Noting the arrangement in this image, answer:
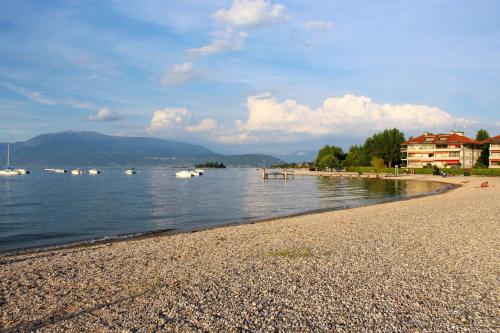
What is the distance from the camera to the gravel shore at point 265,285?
776cm

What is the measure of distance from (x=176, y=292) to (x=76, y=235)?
15122 millimetres

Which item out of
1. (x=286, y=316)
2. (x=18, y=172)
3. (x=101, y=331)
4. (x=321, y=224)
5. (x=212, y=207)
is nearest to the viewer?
(x=101, y=331)

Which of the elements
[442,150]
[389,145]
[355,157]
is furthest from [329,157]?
[442,150]

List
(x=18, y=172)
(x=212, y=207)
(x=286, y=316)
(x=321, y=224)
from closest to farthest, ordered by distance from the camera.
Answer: (x=286, y=316)
(x=321, y=224)
(x=212, y=207)
(x=18, y=172)

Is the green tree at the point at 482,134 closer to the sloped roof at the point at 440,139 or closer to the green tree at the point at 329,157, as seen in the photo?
the sloped roof at the point at 440,139

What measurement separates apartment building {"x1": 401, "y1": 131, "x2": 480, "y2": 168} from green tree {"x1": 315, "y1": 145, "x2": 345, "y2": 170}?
30227 mm

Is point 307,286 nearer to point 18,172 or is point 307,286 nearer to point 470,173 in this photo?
point 470,173

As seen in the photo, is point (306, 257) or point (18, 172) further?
point (18, 172)

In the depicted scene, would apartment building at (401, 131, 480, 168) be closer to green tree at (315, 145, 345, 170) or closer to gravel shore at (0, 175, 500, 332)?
green tree at (315, 145, 345, 170)

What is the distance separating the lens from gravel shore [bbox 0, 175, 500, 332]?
7.76 meters

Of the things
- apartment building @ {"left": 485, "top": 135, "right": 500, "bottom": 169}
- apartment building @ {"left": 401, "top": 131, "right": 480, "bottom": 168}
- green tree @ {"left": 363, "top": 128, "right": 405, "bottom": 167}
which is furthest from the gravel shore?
green tree @ {"left": 363, "top": 128, "right": 405, "bottom": 167}

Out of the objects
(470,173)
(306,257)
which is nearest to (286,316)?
(306,257)

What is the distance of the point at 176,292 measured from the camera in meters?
9.71

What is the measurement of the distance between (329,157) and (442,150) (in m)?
44.6
